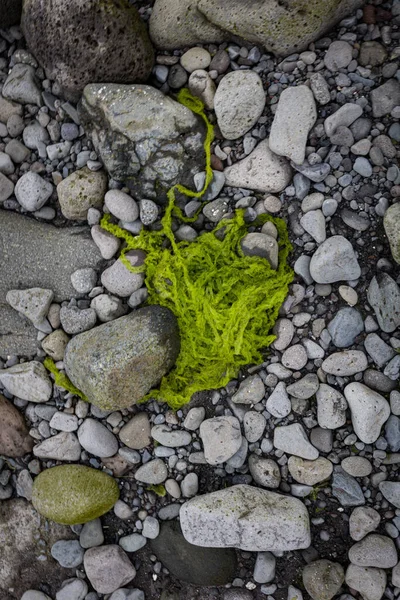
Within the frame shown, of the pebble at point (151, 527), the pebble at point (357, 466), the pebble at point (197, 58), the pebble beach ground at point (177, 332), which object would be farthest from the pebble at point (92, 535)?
the pebble at point (197, 58)

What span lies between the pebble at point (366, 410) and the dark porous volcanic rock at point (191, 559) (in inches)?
41.9

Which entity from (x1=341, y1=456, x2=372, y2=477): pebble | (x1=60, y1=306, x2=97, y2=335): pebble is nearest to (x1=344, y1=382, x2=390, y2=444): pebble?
(x1=341, y1=456, x2=372, y2=477): pebble

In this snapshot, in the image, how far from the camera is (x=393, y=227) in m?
2.67

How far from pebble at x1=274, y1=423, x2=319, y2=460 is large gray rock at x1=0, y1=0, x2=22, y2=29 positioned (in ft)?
9.82

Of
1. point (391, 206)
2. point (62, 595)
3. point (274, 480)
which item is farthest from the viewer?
point (62, 595)

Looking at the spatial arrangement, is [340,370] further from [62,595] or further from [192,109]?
[62,595]

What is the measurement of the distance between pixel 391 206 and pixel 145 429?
1892 mm

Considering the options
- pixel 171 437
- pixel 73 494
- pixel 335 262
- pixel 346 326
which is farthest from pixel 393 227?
pixel 73 494

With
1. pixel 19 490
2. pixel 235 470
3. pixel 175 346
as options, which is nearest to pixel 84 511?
pixel 19 490

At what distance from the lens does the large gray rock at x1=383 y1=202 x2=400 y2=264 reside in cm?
267

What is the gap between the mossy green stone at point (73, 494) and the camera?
3.00m

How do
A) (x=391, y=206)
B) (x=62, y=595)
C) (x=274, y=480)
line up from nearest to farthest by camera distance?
1. (x=391, y=206)
2. (x=274, y=480)
3. (x=62, y=595)

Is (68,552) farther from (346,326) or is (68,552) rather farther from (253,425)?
(346,326)

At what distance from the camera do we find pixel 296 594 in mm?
2930
